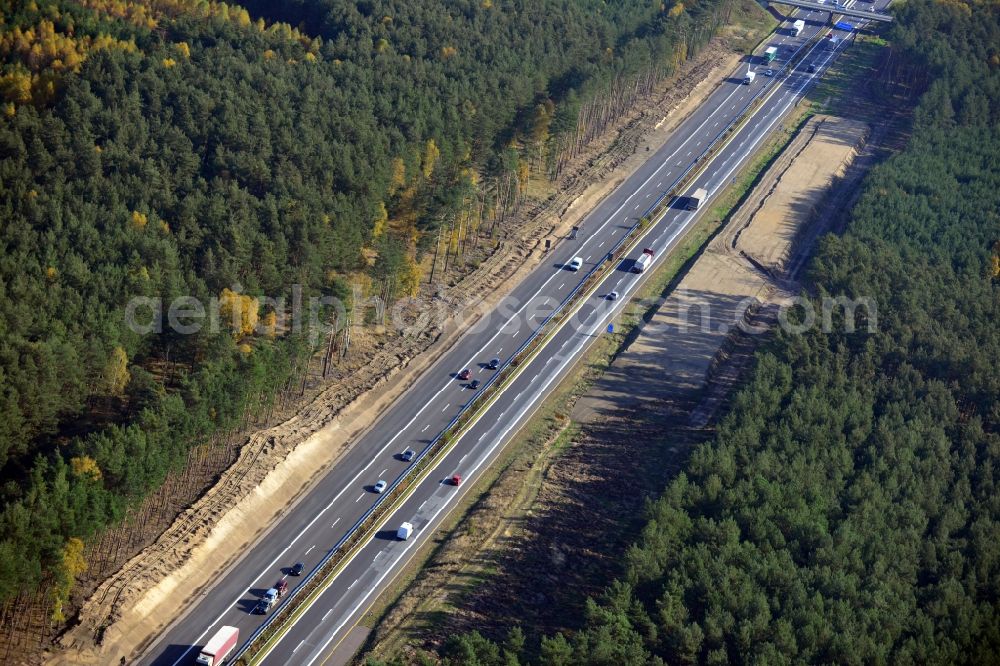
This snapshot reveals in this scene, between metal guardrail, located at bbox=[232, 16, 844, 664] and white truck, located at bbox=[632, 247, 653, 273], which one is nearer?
metal guardrail, located at bbox=[232, 16, 844, 664]

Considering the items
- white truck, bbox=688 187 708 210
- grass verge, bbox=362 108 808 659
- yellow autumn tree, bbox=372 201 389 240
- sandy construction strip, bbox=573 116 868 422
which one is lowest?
grass verge, bbox=362 108 808 659

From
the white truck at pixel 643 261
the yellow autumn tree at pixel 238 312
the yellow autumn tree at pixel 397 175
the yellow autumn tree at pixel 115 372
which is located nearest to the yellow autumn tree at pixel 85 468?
the yellow autumn tree at pixel 115 372

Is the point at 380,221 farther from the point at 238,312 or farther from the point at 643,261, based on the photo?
the point at 643,261

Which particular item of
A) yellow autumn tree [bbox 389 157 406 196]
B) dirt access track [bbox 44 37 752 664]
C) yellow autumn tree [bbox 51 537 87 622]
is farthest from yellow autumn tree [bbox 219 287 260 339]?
yellow autumn tree [bbox 389 157 406 196]

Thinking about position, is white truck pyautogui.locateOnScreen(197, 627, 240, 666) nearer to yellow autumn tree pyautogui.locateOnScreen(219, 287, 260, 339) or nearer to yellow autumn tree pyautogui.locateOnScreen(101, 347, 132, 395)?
yellow autumn tree pyautogui.locateOnScreen(101, 347, 132, 395)

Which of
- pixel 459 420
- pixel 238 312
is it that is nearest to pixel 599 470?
pixel 459 420

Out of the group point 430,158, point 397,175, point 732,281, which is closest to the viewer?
point 397,175
